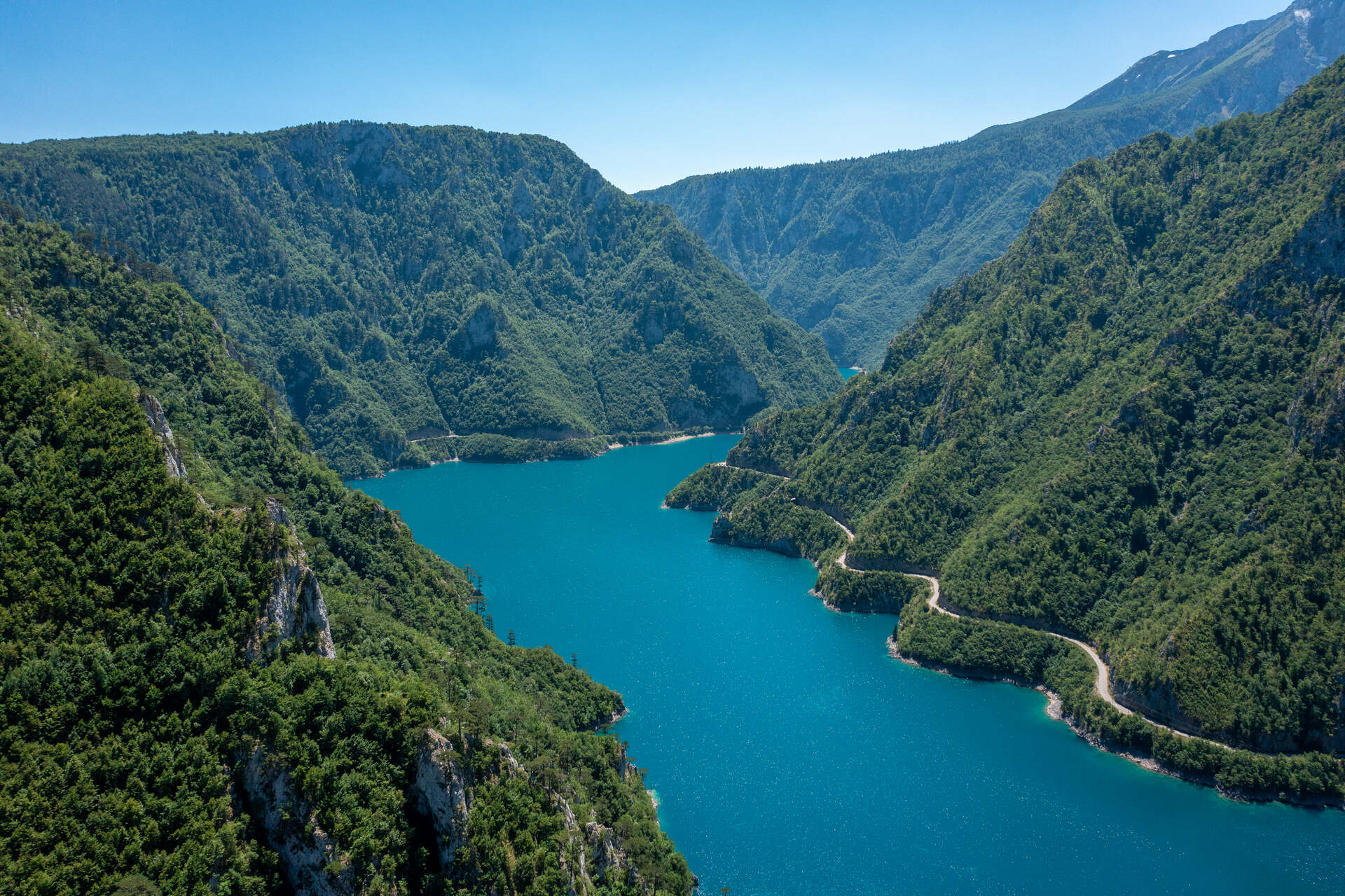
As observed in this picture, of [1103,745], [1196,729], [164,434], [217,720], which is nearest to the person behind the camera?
[217,720]

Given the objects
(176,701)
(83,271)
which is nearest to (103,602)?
(176,701)

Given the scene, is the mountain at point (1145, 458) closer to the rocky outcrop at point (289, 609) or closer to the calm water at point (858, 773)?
the calm water at point (858, 773)

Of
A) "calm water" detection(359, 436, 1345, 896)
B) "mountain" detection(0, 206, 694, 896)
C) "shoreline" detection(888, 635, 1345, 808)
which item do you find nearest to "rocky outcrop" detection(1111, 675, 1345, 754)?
"shoreline" detection(888, 635, 1345, 808)

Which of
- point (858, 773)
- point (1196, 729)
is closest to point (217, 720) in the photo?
point (858, 773)

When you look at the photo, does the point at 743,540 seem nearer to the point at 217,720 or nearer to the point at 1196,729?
the point at 1196,729

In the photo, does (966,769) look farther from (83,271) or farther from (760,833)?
(83,271)

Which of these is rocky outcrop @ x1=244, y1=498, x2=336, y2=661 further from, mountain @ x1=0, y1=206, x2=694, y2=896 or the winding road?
the winding road
